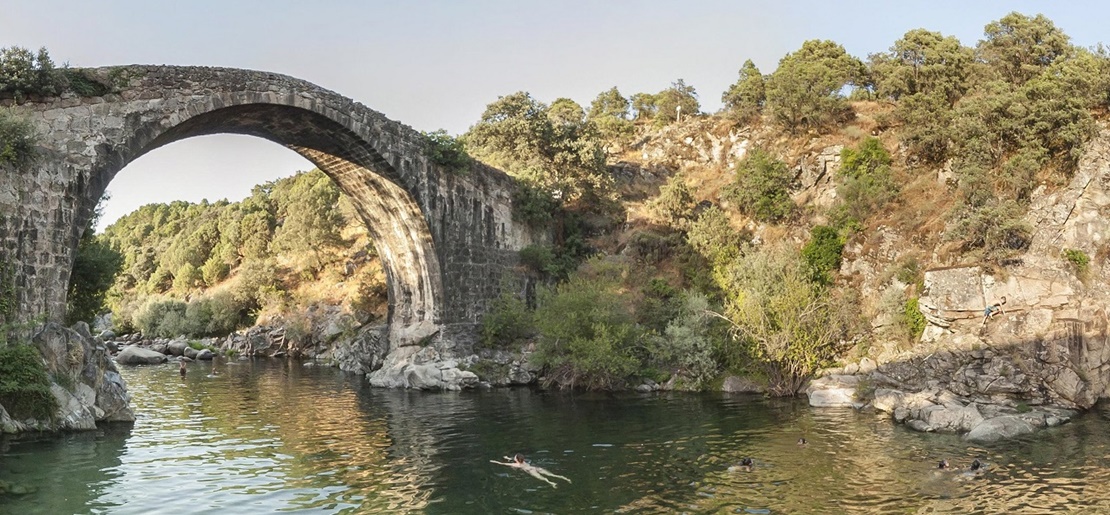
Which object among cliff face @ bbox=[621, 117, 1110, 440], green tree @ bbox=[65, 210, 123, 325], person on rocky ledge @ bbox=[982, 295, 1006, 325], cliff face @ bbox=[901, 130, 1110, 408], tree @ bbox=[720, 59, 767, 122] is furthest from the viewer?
tree @ bbox=[720, 59, 767, 122]

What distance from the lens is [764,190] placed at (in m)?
36.5

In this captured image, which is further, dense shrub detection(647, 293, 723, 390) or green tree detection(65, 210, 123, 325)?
dense shrub detection(647, 293, 723, 390)

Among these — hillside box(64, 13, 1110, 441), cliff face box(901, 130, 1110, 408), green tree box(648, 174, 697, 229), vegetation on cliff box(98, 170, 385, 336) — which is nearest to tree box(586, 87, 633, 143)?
hillside box(64, 13, 1110, 441)

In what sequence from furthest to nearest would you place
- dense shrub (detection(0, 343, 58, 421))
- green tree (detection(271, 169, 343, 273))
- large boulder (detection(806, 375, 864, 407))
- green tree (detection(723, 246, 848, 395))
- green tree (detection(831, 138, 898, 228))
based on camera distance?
green tree (detection(271, 169, 343, 273))
green tree (detection(831, 138, 898, 228))
green tree (detection(723, 246, 848, 395))
large boulder (detection(806, 375, 864, 407))
dense shrub (detection(0, 343, 58, 421))

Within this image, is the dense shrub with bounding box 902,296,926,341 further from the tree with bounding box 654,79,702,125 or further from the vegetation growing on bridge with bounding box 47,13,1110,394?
the tree with bounding box 654,79,702,125

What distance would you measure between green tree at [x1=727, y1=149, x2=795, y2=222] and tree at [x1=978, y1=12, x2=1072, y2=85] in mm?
12208

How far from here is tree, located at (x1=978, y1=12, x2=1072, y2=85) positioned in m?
37.2

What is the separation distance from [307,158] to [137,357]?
67.3 ft

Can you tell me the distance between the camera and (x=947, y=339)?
987 inches

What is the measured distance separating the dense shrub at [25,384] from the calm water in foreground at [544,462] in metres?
1.26

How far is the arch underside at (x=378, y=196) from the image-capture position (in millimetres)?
26469

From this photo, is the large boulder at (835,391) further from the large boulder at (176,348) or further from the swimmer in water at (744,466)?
the large boulder at (176,348)

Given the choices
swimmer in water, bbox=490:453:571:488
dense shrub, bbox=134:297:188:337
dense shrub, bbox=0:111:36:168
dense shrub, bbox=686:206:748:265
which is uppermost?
dense shrub, bbox=0:111:36:168

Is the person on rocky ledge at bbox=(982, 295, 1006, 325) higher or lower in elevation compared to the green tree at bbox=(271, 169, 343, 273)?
lower
